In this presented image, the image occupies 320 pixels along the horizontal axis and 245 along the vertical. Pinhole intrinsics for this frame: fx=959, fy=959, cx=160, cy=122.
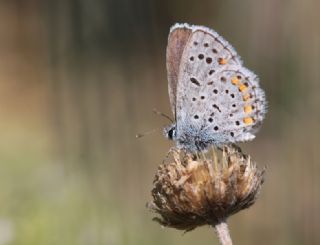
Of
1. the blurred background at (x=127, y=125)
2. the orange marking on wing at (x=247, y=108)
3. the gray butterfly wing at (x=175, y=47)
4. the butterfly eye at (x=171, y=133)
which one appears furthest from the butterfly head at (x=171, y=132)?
the blurred background at (x=127, y=125)

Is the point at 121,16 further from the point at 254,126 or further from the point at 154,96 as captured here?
the point at 254,126

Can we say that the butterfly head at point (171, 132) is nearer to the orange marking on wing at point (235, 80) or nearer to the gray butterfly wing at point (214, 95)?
the gray butterfly wing at point (214, 95)

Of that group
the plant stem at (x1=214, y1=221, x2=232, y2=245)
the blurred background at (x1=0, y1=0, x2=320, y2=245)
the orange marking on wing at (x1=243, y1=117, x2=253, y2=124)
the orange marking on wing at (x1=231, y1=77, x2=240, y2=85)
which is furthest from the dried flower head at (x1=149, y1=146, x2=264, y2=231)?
the blurred background at (x1=0, y1=0, x2=320, y2=245)

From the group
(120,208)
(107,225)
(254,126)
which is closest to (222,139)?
(254,126)

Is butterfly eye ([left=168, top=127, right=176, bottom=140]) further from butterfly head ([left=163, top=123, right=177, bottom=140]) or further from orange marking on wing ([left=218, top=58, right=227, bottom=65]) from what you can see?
orange marking on wing ([left=218, top=58, right=227, bottom=65])

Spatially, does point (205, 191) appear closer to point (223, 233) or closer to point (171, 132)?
point (223, 233)

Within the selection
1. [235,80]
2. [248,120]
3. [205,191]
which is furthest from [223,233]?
[235,80]

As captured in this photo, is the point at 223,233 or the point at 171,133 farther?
the point at 171,133
